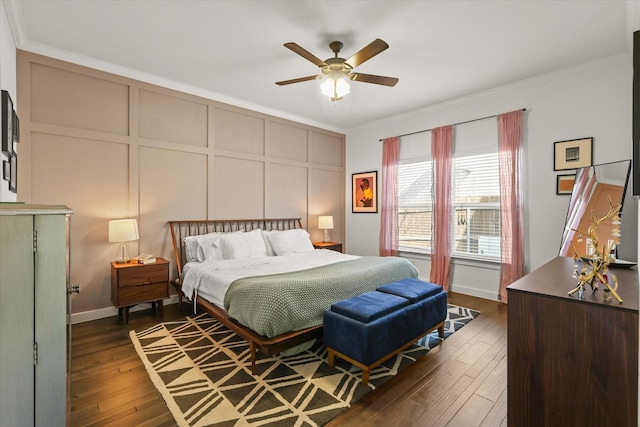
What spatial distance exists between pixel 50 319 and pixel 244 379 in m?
1.53

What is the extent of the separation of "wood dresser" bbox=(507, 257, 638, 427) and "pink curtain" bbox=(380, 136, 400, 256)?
3877 mm

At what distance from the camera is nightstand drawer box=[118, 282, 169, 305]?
11.0 feet

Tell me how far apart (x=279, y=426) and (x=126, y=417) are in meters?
0.99

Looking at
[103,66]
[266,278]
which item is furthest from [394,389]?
[103,66]

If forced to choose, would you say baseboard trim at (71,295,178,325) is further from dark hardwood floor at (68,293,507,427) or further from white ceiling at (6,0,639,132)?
white ceiling at (6,0,639,132)

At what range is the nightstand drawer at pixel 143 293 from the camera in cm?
335

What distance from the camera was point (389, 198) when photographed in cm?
556

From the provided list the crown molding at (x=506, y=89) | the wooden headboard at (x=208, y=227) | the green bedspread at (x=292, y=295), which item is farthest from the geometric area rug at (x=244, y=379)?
the crown molding at (x=506, y=89)

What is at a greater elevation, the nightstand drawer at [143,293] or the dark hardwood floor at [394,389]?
the nightstand drawer at [143,293]

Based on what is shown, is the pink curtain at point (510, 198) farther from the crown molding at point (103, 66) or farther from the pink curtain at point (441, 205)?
the crown molding at point (103, 66)

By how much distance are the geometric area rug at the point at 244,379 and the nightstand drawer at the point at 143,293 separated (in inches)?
16.3

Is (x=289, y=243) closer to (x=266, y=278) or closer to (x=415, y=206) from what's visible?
Result: (x=266, y=278)

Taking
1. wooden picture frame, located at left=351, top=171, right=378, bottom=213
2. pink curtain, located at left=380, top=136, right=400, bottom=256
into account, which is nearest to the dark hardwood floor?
pink curtain, located at left=380, top=136, right=400, bottom=256

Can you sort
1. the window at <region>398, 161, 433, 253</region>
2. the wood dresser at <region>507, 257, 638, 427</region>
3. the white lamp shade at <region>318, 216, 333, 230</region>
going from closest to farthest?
the wood dresser at <region>507, 257, 638, 427</region> < the window at <region>398, 161, 433, 253</region> < the white lamp shade at <region>318, 216, 333, 230</region>
